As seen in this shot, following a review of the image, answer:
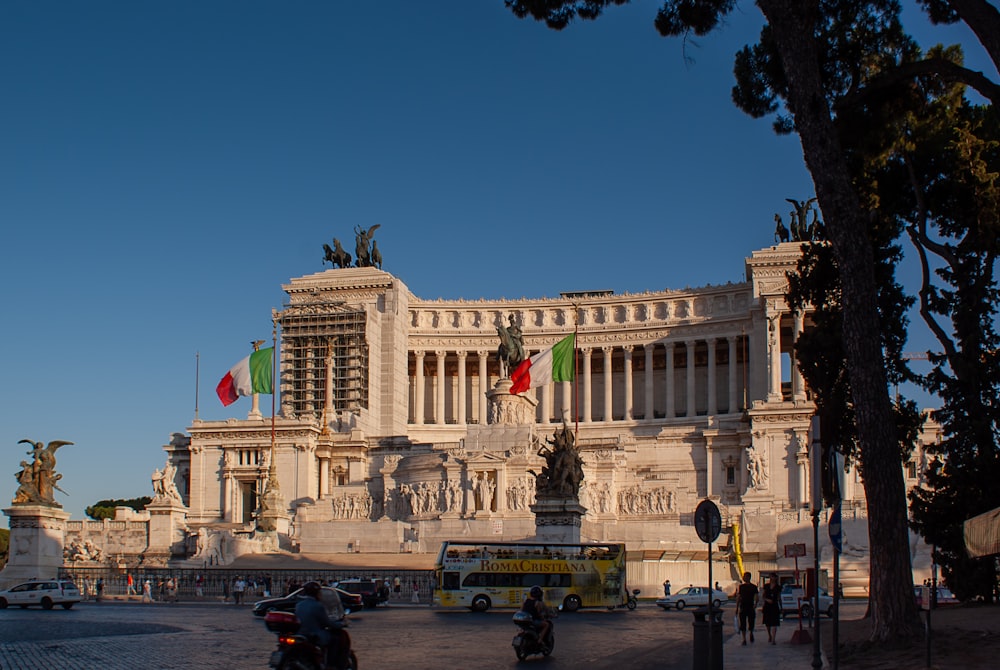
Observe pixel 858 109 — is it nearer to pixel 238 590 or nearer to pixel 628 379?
pixel 238 590

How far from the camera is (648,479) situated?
68.3m

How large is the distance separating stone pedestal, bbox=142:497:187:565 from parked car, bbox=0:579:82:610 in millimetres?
22795

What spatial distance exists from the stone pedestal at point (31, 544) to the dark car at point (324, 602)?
1495 cm

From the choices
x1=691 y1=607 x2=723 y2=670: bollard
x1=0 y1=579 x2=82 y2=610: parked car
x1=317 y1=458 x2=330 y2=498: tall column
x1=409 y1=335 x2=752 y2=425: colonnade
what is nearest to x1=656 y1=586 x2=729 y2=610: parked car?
x1=0 y1=579 x2=82 y2=610: parked car

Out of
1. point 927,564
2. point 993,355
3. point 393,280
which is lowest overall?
point 927,564

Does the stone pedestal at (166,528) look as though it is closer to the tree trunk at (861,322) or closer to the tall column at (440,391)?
the tall column at (440,391)

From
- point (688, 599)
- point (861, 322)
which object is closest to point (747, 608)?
point (861, 322)

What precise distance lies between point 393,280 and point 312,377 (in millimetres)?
9010

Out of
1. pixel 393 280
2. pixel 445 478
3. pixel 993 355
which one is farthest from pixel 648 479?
pixel 993 355

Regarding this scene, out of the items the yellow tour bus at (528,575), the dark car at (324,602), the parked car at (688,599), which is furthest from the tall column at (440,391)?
the dark car at (324,602)

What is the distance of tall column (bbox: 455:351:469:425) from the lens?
8925 cm

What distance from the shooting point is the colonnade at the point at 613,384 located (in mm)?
86125

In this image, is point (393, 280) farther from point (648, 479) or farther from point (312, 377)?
point (648, 479)

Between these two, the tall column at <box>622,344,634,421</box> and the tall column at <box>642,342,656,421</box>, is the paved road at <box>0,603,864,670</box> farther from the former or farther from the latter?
the tall column at <box>642,342,656,421</box>
